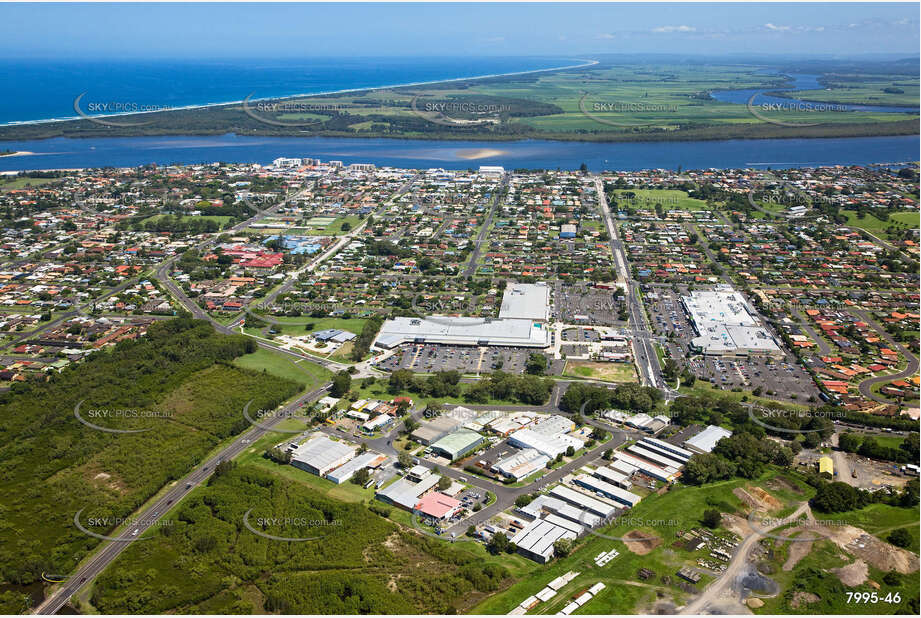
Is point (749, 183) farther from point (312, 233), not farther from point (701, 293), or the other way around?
point (312, 233)

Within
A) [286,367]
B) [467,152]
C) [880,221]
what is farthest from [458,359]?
[467,152]

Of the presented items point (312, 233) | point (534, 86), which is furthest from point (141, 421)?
point (534, 86)

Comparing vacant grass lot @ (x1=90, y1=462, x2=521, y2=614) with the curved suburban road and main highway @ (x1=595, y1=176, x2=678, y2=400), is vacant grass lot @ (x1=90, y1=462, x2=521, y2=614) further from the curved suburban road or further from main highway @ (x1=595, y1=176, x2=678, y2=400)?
the curved suburban road

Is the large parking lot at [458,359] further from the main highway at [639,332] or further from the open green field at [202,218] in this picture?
the open green field at [202,218]

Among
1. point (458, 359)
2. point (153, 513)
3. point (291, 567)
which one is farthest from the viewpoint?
point (458, 359)

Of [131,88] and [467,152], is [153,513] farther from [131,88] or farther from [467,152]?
[131,88]

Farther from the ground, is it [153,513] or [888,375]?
[153,513]

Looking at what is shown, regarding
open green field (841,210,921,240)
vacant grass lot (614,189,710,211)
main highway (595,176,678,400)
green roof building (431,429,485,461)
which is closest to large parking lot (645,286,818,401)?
main highway (595,176,678,400)
